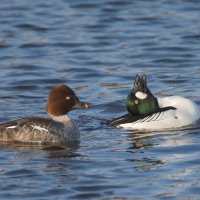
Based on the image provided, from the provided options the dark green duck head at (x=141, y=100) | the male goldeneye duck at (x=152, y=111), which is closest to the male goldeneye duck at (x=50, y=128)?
the male goldeneye duck at (x=152, y=111)

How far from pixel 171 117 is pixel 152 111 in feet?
1.34

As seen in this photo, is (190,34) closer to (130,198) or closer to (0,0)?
(0,0)

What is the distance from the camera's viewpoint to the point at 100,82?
19375mm

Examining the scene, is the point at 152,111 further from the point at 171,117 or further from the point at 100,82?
the point at 100,82

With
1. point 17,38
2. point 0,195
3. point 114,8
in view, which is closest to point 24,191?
point 0,195

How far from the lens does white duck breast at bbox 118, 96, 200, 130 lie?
52.4ft

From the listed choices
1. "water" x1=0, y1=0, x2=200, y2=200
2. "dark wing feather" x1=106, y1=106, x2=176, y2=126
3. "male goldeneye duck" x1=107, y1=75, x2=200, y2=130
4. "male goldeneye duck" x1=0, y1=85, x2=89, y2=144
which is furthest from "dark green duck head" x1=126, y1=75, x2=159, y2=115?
"male goldeneye duck" x1=0, y1=85, x2=89, y2=144

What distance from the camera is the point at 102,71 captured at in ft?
66.8

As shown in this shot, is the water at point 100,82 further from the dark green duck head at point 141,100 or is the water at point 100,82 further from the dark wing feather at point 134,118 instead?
the dark green duck head at point 141,100

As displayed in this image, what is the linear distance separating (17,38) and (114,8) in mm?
4122

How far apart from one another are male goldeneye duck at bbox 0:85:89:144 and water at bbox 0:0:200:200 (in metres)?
0.22

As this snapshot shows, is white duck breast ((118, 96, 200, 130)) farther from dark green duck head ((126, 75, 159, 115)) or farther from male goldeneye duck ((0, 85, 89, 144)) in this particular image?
male goldeneye duck ((0, 85, 89, 144))

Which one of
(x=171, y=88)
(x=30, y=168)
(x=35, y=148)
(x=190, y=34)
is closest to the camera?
(x=30, y=168)

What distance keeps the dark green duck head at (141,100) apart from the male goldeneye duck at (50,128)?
151 cm
